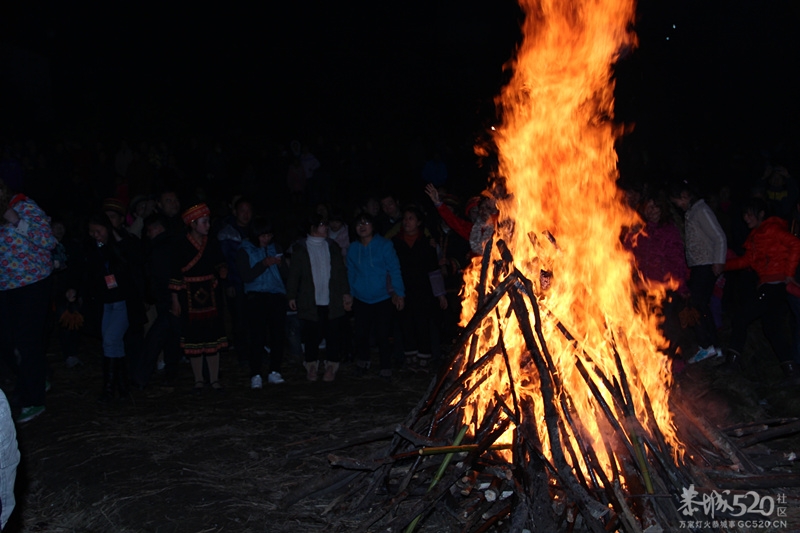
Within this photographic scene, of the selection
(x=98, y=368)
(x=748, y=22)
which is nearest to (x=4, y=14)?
(x=98, y=368)

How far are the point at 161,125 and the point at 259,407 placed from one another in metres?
21.3

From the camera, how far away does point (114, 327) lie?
325 inches

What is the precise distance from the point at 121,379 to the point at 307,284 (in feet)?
8.20

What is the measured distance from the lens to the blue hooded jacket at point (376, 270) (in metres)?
9.48

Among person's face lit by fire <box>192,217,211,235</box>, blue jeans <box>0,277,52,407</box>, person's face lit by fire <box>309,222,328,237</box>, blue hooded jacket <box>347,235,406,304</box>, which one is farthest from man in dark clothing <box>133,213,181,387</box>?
blue hooded jacket <box>347,235,406,304</box>

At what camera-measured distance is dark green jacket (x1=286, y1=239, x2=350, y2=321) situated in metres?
9.23

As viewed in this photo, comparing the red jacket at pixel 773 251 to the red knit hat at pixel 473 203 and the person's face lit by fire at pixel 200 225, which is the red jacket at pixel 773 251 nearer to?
the red knit hat at pixel 473 203

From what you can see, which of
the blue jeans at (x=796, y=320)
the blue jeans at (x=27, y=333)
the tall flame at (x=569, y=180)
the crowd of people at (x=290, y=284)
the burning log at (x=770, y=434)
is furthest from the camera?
the blue jeans at (x=796, y=320)

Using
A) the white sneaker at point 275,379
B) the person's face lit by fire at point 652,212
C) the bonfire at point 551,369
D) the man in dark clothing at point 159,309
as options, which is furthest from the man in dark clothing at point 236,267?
the person's face lit by fire at point 652,212

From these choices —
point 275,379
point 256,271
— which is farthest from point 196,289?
point 275,379

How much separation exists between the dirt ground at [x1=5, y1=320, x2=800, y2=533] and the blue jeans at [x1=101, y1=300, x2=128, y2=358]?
2.08ft

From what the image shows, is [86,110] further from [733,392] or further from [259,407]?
[733,392]

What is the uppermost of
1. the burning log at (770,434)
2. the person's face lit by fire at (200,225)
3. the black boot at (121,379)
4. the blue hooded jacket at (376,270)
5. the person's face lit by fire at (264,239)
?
the person's face lit by fire at (200,225)

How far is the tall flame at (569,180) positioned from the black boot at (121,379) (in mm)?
4401
